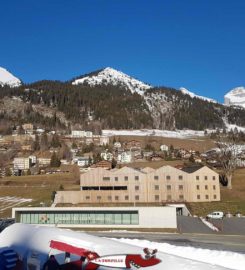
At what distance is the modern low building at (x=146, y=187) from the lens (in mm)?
76500

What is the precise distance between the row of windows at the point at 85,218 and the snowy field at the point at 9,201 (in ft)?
52.0

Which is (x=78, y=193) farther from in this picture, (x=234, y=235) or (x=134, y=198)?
(x=234, y=235)

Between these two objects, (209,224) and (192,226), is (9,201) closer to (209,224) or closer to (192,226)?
(192,226)

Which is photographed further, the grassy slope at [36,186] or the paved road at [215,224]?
the grassy slope at [36,186]

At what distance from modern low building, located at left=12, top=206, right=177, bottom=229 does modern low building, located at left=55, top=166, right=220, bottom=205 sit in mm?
14999

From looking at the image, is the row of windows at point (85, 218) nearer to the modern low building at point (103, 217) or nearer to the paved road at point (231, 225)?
the modern low building at point (103, 217)

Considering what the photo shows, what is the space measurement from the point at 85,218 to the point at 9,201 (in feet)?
104

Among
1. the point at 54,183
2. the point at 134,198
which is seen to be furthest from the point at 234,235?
the point at 54,183

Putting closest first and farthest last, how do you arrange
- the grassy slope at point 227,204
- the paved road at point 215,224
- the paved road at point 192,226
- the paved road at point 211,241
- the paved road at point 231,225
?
the paved road at point 211,241 < the paved road at point 231,225 < the paved road at point 215,224 < the paved road at point 192,226 < the grassy slope at point 227,204

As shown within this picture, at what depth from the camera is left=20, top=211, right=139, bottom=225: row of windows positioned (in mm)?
57625

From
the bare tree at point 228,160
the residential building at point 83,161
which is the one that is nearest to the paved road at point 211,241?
the bare tree at point 228,160

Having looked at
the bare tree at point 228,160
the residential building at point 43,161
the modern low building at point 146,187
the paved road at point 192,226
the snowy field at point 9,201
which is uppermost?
the residential building at point 43,161

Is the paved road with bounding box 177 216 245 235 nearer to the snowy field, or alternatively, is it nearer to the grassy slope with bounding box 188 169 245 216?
the grassy slope with bounding box 188 169 245 216

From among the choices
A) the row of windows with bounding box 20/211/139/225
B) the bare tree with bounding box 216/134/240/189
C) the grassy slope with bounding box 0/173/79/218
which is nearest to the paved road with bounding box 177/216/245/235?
the row of windows with bounding box 20/211/139/225
